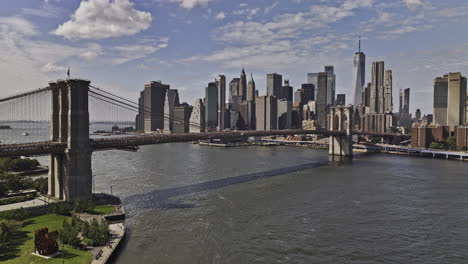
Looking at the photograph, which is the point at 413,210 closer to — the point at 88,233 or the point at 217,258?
the point at 217,258

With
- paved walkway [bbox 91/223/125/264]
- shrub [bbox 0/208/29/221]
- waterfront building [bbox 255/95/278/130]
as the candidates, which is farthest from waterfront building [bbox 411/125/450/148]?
shrub [bbox 0/208/29/221]

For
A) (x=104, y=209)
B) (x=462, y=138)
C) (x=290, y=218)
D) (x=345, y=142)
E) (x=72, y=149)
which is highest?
(x=72, y=149)

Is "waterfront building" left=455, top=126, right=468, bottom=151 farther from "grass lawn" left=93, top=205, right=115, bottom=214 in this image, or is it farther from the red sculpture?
the red sculpture

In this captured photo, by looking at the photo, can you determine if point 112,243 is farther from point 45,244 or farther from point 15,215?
point 15,215

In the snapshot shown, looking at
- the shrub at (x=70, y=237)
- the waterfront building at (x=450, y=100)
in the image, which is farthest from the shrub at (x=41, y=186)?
the waterfront building at (x=450, y=100)

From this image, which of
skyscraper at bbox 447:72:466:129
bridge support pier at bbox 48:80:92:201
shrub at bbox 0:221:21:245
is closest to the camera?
shrub at bbox 0:221:21:245

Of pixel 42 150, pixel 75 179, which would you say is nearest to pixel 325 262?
pixel 75 179

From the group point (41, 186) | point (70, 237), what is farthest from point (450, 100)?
point (70, 237)
